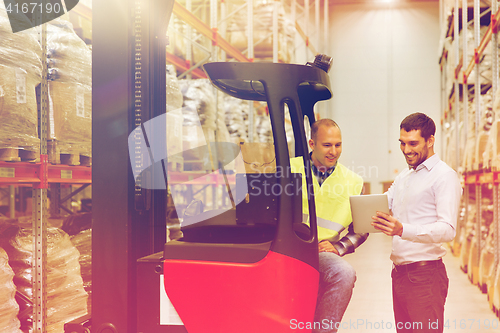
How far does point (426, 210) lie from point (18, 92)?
2.64 metres

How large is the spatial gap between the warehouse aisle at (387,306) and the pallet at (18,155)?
3056 mm

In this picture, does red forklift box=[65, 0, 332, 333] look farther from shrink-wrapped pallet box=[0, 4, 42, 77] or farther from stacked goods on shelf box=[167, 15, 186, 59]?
stacked goods on shelf box=[167, 15, 186, 59]

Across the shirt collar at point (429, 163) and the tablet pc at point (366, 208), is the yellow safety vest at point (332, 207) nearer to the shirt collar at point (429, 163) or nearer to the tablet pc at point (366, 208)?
the tablet pc at point (366, 208)

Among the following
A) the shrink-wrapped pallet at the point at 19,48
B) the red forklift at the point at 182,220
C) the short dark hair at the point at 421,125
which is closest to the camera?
the red forklift at the point at 182,220

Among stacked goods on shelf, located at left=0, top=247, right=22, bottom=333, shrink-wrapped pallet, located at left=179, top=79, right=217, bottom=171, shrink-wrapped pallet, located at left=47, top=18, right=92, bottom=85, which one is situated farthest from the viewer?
shrink-wrapped pallet, located at left=179, top=79, right=217, bottom=171

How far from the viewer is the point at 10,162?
2854 millimetres

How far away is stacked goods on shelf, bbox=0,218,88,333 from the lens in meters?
3.12

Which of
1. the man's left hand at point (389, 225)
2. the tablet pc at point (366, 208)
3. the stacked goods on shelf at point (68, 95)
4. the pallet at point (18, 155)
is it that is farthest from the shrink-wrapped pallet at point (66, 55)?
the man's left hand at point (389, 225)

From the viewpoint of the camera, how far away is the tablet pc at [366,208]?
2.07 metres

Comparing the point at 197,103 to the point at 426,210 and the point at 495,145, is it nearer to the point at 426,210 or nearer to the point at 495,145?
the point at 495,145

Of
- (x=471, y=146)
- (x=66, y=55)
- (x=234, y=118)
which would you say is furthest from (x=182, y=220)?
(x=234, y=118)

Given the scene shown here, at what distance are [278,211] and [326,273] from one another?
1.64 ft

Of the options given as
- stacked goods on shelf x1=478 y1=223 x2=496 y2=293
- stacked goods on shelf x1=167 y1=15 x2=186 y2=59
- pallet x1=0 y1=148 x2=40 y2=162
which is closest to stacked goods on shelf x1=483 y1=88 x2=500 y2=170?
stacked goods on shelf x1=478 y1=223 x2=496 y2=293

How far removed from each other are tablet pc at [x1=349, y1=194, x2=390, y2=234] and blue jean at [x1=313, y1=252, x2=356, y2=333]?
209mm
